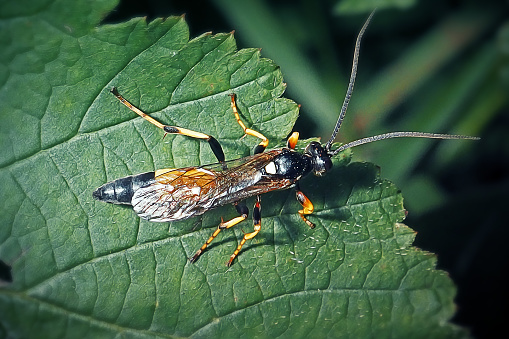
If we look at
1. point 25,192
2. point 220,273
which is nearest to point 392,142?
point 220,273

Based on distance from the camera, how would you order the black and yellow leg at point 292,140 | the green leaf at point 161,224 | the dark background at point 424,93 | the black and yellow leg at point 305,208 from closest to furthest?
Answer: the green leaf at point 161,224, the black and yellow leg at point 305,208, the black and yellow leg at point 292,140, the dark background at point 424,93

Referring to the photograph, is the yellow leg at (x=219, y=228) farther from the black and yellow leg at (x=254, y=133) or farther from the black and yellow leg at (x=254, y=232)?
the black and yellow leg at (x=254, y=133)

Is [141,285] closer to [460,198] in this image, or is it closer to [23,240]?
[23,240]

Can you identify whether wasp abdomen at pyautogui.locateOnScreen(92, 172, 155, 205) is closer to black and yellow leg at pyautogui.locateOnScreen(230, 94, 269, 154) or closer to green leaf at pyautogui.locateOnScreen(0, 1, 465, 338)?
green leaf at pyautogui.locateOnScreen(0, 1, 465, 338)

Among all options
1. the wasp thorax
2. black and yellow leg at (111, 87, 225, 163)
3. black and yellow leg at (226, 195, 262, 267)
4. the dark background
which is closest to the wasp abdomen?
black and yellow leg at (111, 87, 225, 163)

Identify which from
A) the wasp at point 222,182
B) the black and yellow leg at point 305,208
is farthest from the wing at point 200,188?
the black and yellow leg at point 305,208

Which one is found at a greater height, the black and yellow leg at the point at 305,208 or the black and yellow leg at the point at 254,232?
the black and yellow leg at the point at 305,208

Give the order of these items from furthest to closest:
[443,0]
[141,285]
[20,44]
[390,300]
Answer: [443,0] → [390,300] → [141,285] → [20,44]
